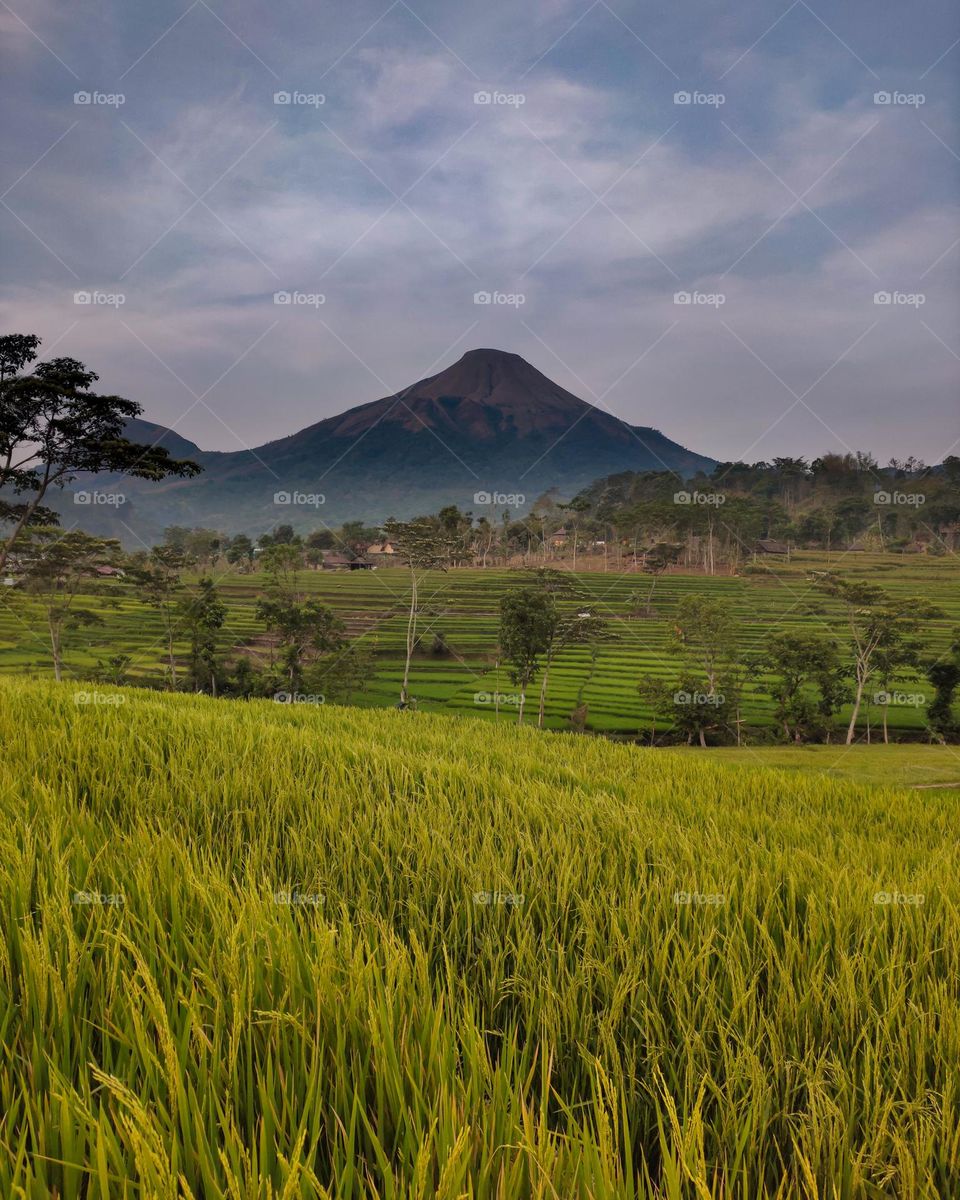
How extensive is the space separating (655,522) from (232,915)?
85.8 meters

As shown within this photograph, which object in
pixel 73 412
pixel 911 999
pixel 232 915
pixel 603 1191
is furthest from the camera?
pixel 73 412

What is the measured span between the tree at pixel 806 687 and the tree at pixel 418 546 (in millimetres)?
33838

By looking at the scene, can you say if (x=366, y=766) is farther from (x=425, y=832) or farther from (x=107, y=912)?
(x=107, y=912)

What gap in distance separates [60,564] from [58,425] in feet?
111

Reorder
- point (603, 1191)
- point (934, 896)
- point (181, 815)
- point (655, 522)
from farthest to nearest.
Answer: point (655, 522)
point (181, 815)
point (934, 896)
point (603, 1191)

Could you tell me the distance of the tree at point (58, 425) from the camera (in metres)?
27.1

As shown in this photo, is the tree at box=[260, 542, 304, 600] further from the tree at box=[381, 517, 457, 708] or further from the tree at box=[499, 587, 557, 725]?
the tree at box=[499, 587, 557, 725]

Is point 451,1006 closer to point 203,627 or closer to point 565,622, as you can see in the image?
point 565,622

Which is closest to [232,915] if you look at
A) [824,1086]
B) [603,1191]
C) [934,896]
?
[603,1191]

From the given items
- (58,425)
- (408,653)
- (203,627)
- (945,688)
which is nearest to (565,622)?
(408,653)

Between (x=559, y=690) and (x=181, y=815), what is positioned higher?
(x=181, y=815)

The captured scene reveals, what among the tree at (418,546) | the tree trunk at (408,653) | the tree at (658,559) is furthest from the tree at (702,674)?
the tree at (418,546)

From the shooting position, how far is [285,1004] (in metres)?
1.35

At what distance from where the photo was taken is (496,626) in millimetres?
75188
